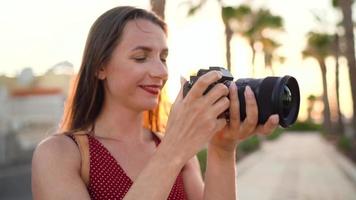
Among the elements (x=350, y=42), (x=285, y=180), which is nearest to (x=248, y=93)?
(x=285, y=180)

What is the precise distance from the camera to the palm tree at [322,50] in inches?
1212

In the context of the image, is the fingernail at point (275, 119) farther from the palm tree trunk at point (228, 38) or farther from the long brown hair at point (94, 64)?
the palm tree trunk at point (228, 38)

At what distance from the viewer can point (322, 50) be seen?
3447 centimetres

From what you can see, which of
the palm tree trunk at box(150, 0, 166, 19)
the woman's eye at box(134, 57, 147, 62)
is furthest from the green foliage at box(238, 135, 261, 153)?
the woman's eye at box(134, 57, 147, 62)

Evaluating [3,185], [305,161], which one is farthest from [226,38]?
[3,185]

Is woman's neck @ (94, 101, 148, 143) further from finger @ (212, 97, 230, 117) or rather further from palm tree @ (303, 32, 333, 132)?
palm tree @ (303, 32, 333, 132)

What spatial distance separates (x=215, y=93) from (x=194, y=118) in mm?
72

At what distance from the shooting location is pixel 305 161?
19125 millimetres

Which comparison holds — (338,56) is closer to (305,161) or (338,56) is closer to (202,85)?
(305,161)

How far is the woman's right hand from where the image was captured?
Answer: 127 centimetres

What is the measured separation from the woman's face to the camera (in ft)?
0.56

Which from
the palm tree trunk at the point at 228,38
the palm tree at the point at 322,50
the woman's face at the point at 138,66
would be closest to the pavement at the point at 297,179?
the palm tree trunk at the point at 228,38

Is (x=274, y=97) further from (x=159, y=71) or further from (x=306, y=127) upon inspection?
(x=306, y=127)

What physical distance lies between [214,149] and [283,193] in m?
9.67
